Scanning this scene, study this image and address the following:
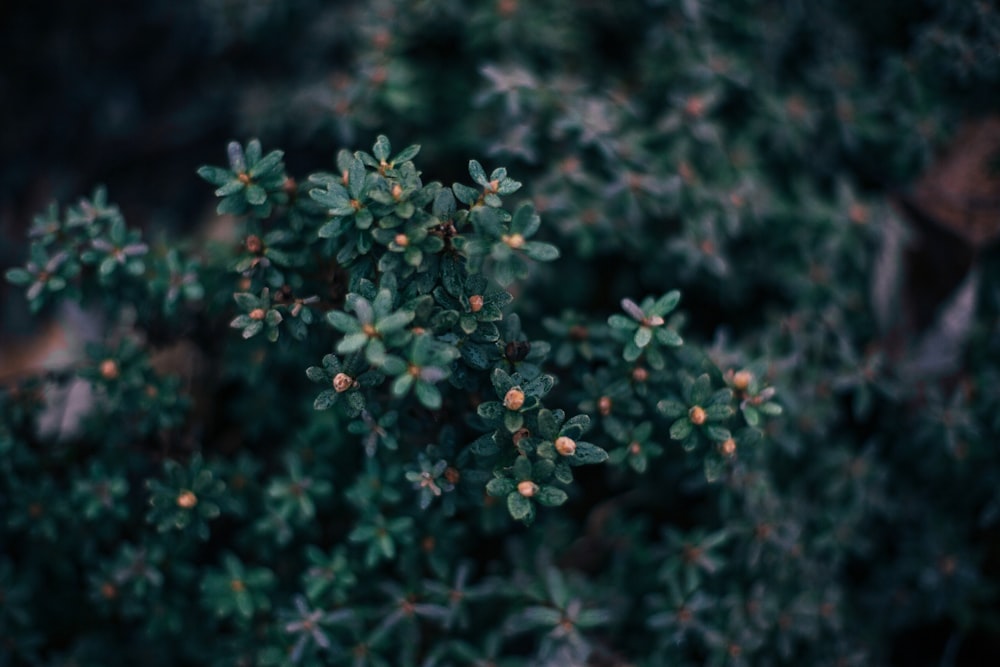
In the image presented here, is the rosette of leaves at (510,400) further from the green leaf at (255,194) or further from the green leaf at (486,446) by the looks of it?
the green leaf at (255,194)

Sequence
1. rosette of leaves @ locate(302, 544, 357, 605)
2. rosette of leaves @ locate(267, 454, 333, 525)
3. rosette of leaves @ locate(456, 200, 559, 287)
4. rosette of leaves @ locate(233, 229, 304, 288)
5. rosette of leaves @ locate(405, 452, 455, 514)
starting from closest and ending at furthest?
rosette of leaves @ locate(456, 200, 559, 287), rosette of leaves @ locate(405, 452, 455, 514), rosette of leaves @ locate(233, 229, 304, 288), rosette of leaves @ locate(302, 544, 357, 605), rosette of leaves @ locate(267, 454, 333, 525)

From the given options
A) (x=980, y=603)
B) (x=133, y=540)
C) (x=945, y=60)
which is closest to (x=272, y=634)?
(x=133, y=540)

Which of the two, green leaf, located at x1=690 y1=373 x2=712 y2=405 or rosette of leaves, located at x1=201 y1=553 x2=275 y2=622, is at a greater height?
green leaf, located at x1=690 y1=373 x2=712 y2=405

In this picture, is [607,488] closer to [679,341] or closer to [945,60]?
[679,341]

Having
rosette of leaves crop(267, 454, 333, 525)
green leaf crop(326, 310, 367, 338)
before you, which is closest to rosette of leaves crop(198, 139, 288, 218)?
green leaf crop(326, 310, 367, 338)

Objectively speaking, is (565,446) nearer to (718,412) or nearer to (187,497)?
(718,412)

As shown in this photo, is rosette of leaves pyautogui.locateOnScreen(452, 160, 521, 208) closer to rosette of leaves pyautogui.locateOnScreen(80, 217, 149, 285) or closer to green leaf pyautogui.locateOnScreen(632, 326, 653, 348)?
green leaf pyautogui.locateOnScreen(632, 326, 653, 348)

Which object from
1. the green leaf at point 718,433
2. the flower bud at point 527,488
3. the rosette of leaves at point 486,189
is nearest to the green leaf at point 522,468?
the flower bud at point 527,488
